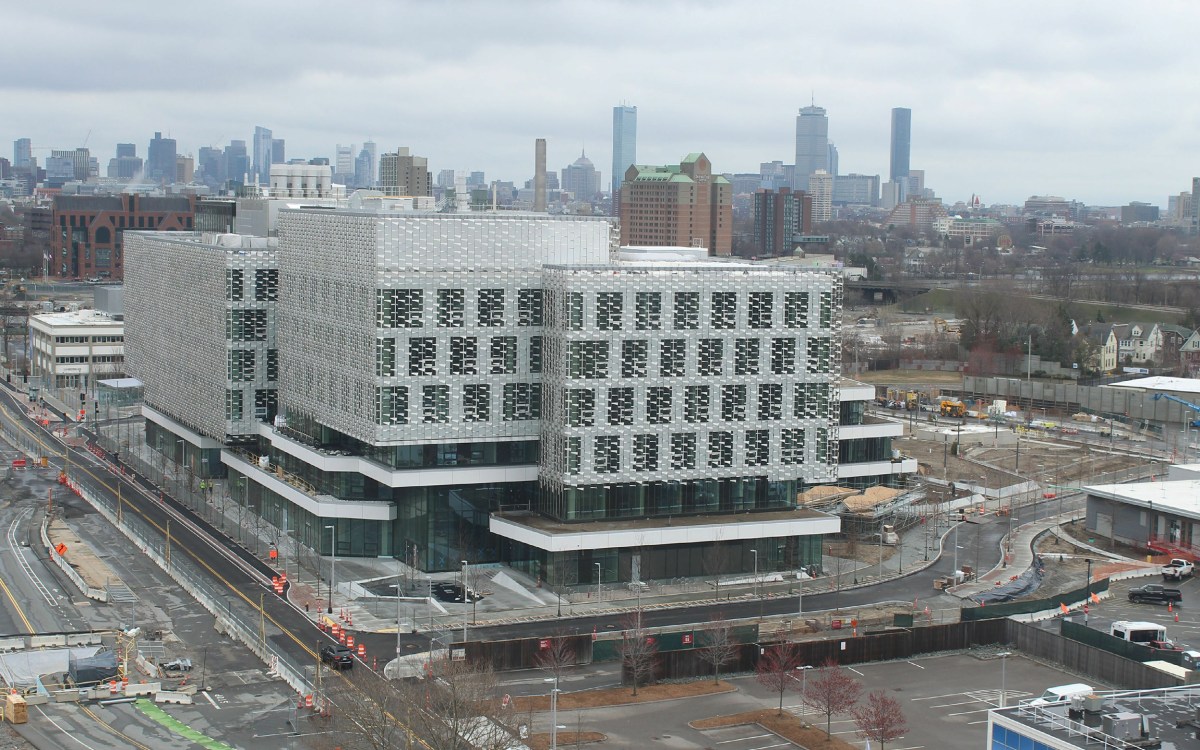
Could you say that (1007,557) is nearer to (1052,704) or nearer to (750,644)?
(750,644)

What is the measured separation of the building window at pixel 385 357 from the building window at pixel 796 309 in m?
25.6

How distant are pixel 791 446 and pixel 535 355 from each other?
17.9 meters

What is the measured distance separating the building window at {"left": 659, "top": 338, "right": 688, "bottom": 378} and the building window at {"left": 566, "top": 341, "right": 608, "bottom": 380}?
382cm

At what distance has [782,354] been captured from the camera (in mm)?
105688

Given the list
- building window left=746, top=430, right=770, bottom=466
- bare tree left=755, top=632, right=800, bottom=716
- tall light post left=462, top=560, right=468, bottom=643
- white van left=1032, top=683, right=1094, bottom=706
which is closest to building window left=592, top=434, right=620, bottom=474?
building window left=746, top=430, right=770, bottom=466

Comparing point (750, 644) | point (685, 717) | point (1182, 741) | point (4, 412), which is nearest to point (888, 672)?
point (750, 644)

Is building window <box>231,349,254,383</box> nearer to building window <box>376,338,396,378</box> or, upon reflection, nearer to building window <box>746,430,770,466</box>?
building window <box>376,338,396,378</box>

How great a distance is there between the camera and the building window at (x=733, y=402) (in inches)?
4109

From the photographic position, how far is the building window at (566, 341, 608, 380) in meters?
100

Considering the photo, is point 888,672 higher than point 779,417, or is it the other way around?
point 779,417

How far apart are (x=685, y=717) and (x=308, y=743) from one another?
17.7m

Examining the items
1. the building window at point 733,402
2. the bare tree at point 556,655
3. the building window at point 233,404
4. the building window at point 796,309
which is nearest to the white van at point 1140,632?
the building window at point 733,402

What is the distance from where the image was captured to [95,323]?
19938 cm

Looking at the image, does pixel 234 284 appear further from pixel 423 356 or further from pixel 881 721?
pixel 881 721
